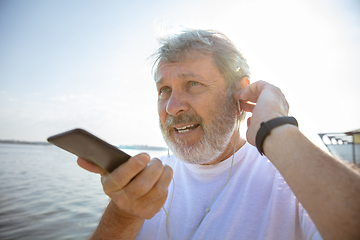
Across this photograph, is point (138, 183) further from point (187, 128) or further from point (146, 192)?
point (187, 128)

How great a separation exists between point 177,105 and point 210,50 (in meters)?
0.82

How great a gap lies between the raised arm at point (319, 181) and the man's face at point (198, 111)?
89cm

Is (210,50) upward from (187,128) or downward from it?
upward

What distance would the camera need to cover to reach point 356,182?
891mm

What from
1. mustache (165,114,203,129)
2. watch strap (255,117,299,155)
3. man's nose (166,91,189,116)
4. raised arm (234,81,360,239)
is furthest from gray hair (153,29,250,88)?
raised arm (234,81,360,239)

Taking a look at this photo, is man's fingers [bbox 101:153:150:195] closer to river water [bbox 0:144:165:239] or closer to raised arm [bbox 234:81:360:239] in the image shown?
raised arm [bbox 234:81:360:239]

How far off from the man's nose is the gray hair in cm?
49

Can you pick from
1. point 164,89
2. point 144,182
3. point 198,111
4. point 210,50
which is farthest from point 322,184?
point 164,89

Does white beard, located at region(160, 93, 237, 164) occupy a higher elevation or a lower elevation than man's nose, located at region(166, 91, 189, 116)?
lower

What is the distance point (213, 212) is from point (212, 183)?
0.34 meters

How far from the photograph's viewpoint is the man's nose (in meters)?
2.13

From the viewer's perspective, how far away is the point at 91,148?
101 centimetres

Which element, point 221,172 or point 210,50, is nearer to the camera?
point 221,172

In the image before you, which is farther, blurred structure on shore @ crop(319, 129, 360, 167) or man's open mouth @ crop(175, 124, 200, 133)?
blurred structure on shore @ crop(319, 129, 360, 167)
